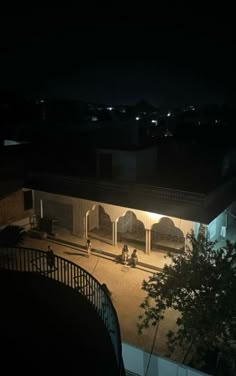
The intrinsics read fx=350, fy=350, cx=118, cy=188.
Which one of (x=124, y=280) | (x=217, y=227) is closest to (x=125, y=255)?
(x=124, y=280)

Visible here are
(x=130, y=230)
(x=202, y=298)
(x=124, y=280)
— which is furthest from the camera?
(x=130, y=230)

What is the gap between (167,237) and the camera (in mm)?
19094

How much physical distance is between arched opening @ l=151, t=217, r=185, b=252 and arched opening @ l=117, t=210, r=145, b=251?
80 centimetres

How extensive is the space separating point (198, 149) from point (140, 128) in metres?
4.94

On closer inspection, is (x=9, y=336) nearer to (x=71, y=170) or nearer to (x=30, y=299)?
(x=30, y=299)

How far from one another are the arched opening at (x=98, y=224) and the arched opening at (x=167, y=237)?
265 cm

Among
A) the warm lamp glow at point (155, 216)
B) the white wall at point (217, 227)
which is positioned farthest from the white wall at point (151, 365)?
the white wall at point (217, 227)

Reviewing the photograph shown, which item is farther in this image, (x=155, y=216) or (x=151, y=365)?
(x=155, y=216)

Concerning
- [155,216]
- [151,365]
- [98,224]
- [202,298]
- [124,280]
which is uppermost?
[155,216]

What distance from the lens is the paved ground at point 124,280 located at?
38.4 ft

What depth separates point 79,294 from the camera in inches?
385

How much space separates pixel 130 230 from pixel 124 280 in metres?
5.53

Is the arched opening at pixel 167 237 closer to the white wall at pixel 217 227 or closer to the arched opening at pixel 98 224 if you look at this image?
the white wall at pixel 217 227

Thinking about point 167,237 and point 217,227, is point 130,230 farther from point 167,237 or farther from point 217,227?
point 217,227
